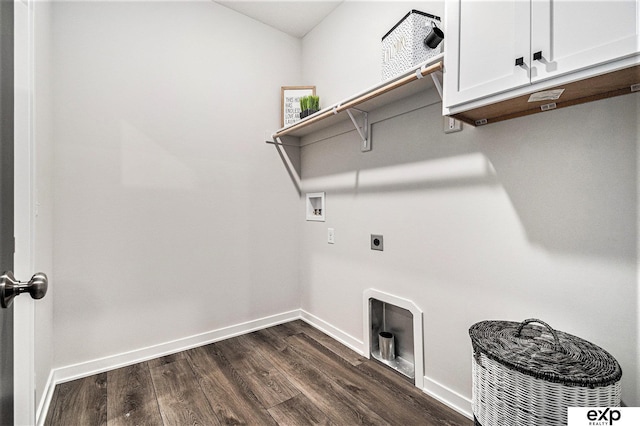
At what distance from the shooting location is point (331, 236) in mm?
2424

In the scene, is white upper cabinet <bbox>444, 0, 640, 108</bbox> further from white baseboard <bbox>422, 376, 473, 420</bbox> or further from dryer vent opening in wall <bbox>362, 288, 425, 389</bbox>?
white baseboard <bbox>422, 376, 473, 420</bbox>

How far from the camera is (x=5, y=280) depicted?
22.9 inches

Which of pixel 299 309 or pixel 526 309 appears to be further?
pixel 299 309

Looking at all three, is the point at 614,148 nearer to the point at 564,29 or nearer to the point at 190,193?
the point at 564,29

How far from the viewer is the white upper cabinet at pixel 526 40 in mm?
836

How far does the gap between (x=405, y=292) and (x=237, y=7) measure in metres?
2.58

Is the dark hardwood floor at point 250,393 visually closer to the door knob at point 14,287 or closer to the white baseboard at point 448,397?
the white baseboard at point 448,397

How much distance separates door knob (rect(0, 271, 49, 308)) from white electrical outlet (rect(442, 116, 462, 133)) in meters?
1.69

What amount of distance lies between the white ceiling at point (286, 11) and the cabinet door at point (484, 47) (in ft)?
5.05

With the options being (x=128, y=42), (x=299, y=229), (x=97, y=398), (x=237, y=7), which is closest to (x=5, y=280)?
(x=97, y=398)

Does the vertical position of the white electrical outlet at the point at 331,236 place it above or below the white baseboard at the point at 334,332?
above

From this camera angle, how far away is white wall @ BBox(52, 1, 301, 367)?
6.02 ft

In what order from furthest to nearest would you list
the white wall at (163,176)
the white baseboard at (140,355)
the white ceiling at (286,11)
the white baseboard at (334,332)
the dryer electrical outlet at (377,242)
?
the white ceiling at (286,11) → the white baseboard at (334,332) → the dryer electrical outlet at (377,242) → the white wall at (163,176) → the white baseboard at (140,355)

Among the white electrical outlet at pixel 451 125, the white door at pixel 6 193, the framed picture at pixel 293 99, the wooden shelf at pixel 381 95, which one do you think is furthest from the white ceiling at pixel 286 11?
the white door at pixel 6 193
